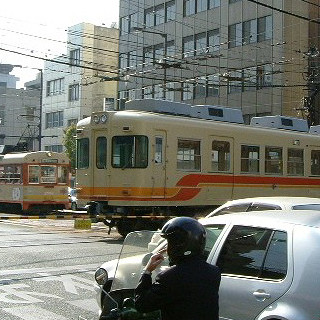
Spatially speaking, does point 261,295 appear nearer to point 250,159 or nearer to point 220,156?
point 220,156

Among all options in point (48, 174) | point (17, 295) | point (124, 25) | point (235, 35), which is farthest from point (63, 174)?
point (124, 25)

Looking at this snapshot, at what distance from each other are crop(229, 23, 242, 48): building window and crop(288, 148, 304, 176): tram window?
24.2 m

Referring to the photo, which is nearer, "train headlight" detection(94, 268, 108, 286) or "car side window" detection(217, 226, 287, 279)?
"car side window" detection(217, 226, 287, 279)

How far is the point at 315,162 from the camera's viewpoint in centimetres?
2138

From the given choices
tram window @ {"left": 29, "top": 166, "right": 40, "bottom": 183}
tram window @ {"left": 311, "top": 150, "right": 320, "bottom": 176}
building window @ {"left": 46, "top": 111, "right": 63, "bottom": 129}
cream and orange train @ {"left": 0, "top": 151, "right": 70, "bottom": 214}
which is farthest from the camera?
building window @ {"left": 46, "top": 111, "right": 63, "bottom": 129}

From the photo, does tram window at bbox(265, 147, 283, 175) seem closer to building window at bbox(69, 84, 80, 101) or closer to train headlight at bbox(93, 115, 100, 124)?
train headlight at bbox(93, 115, 100, 124)

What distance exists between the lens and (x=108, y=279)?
20.0 feet

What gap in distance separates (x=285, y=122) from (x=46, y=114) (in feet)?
171

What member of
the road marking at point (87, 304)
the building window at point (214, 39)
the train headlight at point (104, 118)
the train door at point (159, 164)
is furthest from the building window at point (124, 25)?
the road marking at point (87, 304)

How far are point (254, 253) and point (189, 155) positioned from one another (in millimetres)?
12552

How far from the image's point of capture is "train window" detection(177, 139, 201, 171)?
17.4 m

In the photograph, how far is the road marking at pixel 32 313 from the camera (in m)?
7.72

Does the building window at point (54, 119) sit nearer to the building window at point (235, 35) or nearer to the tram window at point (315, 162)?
the building window at point (235, 35)

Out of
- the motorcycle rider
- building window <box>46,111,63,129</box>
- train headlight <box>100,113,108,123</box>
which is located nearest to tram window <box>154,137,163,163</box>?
train headlight <box>100,113,108,123</box>
